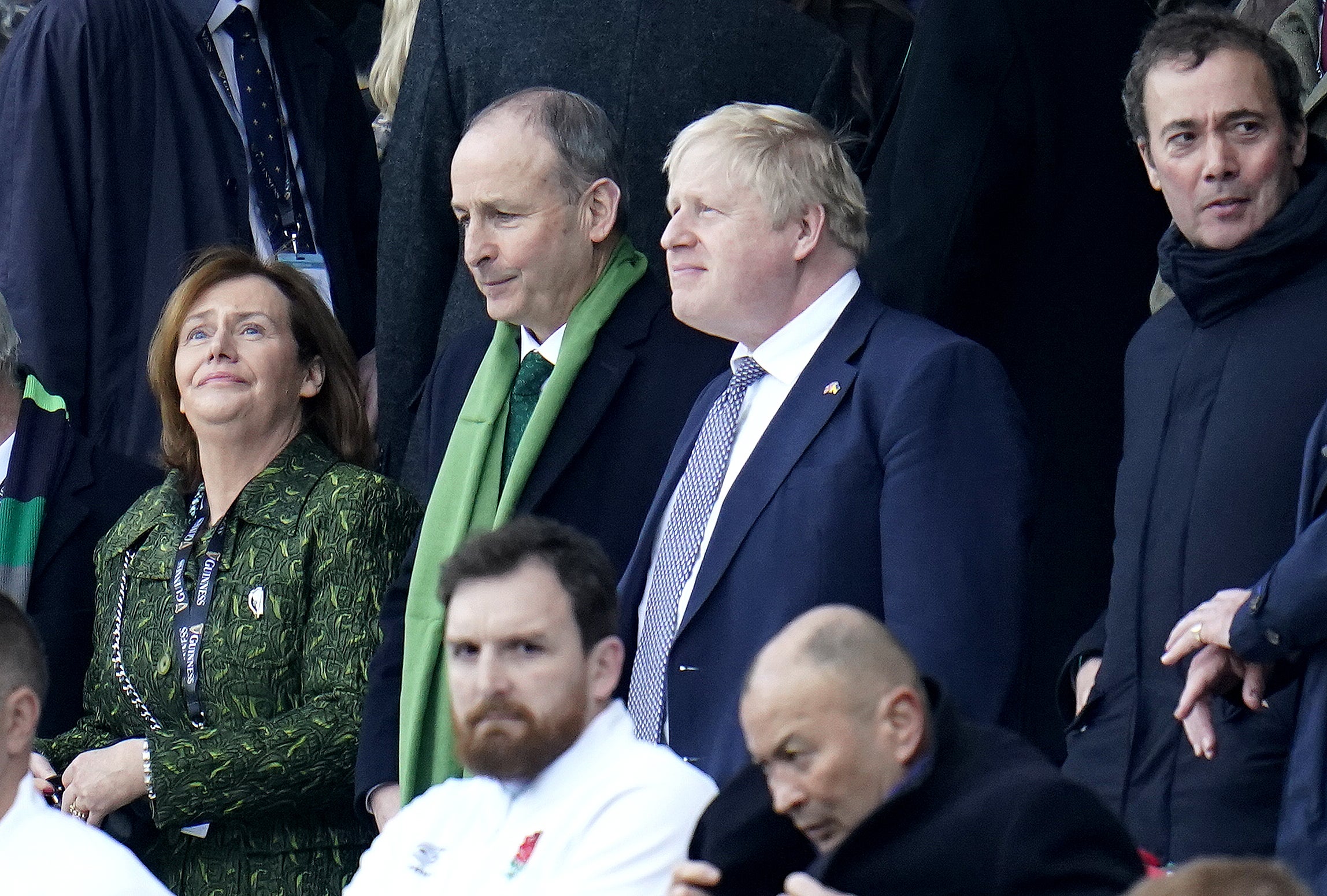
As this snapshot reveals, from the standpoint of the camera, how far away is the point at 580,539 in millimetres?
3672

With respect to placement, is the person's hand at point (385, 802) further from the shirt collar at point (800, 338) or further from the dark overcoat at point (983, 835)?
the dark overcoat at point (983, 835)

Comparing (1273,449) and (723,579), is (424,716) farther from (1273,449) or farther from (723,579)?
(1273,449)

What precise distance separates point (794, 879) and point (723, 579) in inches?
35.1

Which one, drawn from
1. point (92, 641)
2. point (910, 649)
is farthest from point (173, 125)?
point (910, 649)

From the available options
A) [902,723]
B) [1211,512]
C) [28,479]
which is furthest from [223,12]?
[902,723]

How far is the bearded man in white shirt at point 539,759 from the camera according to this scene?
11.1 ft

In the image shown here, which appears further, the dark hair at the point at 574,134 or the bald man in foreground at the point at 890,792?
the dark hair at the point at 574,134

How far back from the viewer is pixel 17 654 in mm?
3592

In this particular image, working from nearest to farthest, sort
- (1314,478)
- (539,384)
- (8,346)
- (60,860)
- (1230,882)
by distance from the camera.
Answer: (1230,882) < (60,860) < (1314,478) < (539,384) < (8,346)

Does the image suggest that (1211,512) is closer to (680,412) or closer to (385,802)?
(680,412)

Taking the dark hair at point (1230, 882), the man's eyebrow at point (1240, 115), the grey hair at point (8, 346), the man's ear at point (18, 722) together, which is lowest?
the man's ear at point (18, 722)

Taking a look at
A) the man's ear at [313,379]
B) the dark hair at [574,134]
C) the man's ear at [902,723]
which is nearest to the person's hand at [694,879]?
the man's ear at [902,723]

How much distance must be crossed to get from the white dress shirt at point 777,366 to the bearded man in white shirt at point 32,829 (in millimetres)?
1030

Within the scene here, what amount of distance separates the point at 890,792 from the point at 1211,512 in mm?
999
